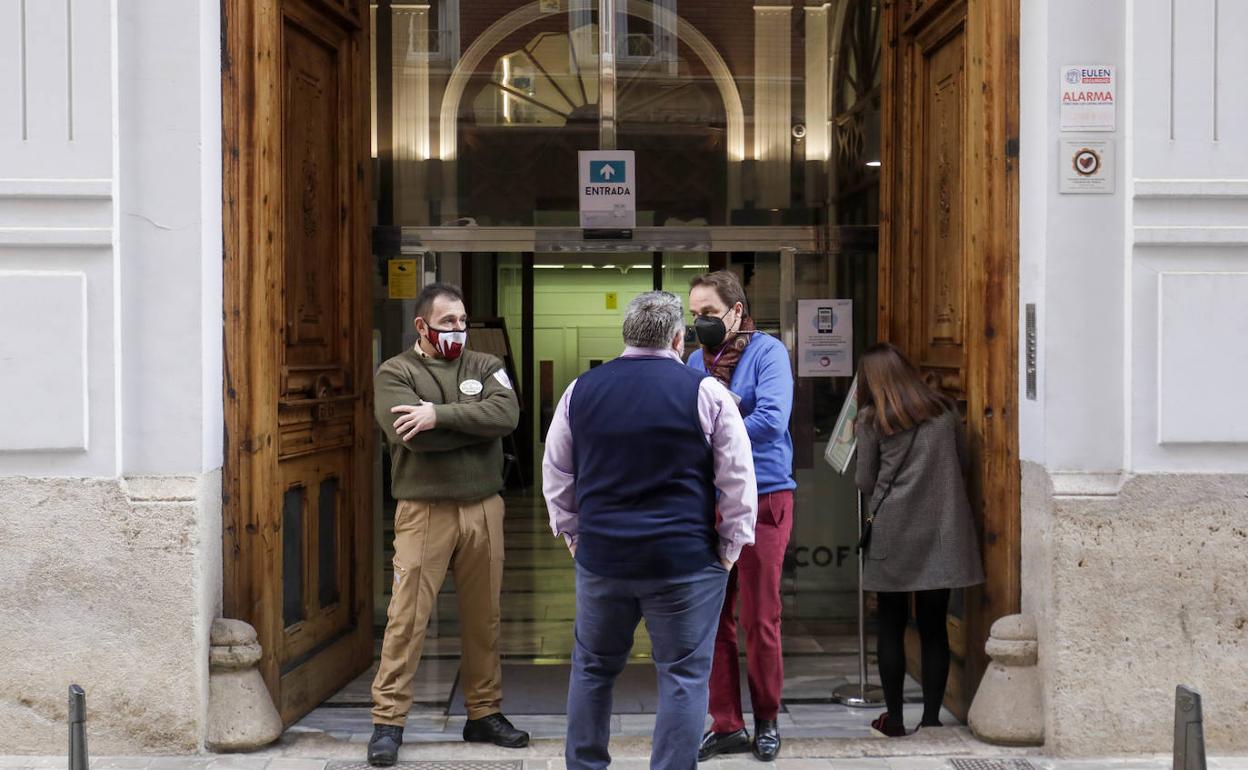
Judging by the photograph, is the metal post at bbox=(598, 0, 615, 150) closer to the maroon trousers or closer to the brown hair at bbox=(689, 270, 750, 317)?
the brown hair at bbox=(689, 270, 750, 317)

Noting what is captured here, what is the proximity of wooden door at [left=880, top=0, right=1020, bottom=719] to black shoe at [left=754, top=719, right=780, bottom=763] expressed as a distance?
39.4 inches

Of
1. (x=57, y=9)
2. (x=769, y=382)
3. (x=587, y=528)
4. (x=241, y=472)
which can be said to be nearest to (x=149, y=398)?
(x=241, y=472)

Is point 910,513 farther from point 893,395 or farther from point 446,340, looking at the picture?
point 446,340

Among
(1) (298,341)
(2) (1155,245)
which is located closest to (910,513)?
(2) (1155,245)

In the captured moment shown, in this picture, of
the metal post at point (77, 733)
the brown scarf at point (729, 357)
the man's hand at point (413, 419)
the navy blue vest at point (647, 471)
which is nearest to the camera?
the metal post at point (77, 733)

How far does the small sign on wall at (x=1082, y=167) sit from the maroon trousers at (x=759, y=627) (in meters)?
1.70

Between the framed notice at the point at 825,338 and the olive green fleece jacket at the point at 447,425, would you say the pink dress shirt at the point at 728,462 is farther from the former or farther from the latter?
the framed notice at the point at 825,338

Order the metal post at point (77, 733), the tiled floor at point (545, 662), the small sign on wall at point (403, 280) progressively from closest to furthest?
the metal post at point (77, 733) → the tiled floor at point (545, 662) → the small sign on wall at point (403, 280)

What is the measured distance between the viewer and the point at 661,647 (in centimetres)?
428

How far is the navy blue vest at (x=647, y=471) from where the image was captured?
13.5ft

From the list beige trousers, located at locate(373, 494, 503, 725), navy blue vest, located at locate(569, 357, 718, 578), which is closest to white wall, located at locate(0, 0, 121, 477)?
beige trousers, located at locate(373, 494, 503, 725)

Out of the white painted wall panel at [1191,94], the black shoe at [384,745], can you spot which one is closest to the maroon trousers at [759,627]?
the black shoe at [384,745]

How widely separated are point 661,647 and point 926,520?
164 centimetres

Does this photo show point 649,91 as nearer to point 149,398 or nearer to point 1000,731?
point 149,398
